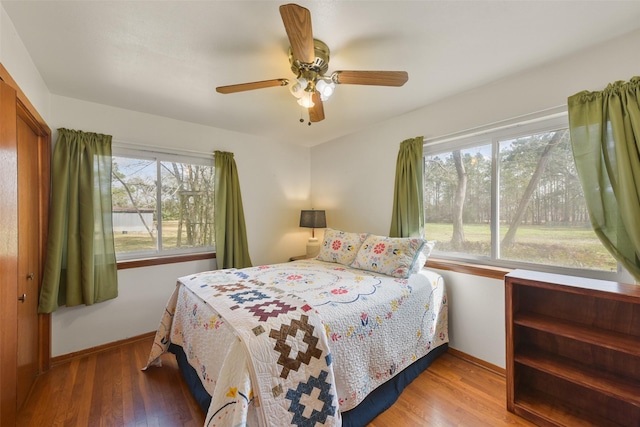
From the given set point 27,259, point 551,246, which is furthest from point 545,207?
point 27,259

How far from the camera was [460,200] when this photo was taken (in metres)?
2.43

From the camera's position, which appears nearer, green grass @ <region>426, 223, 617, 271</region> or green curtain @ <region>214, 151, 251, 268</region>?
green grass @ <region>426, 223, 617, 271</region>

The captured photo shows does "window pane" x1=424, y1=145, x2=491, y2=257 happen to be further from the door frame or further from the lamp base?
the door frame

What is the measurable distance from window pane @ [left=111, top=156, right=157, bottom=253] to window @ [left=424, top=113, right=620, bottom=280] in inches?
119

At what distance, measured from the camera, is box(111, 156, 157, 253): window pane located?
2.61m

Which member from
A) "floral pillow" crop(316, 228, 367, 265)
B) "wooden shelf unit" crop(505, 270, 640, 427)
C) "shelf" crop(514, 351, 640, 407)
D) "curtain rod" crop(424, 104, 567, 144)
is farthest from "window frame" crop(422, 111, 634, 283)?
"floral pillow" crop(316, 228, 367, 265)

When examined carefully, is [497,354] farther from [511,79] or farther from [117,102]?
[117,102]

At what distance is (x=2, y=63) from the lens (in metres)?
1.33

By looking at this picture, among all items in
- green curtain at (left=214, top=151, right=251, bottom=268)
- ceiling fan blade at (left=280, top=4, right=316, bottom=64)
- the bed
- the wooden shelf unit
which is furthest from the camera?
green curtain at (left=214, top=151, right=251, bottom=268)

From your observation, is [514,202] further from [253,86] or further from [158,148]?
[158,148]

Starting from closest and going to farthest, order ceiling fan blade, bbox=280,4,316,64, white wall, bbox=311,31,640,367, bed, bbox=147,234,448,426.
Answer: ceiling fan blade, bbox=280,4,316,64, bed, bbox=147,234,448,426, white wall, bbox=311,31,640,367

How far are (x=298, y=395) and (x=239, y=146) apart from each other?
116 inches

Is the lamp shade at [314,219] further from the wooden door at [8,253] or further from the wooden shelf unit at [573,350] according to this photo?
the wooden door at [8,253]

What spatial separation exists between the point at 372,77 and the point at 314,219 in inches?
90.3
